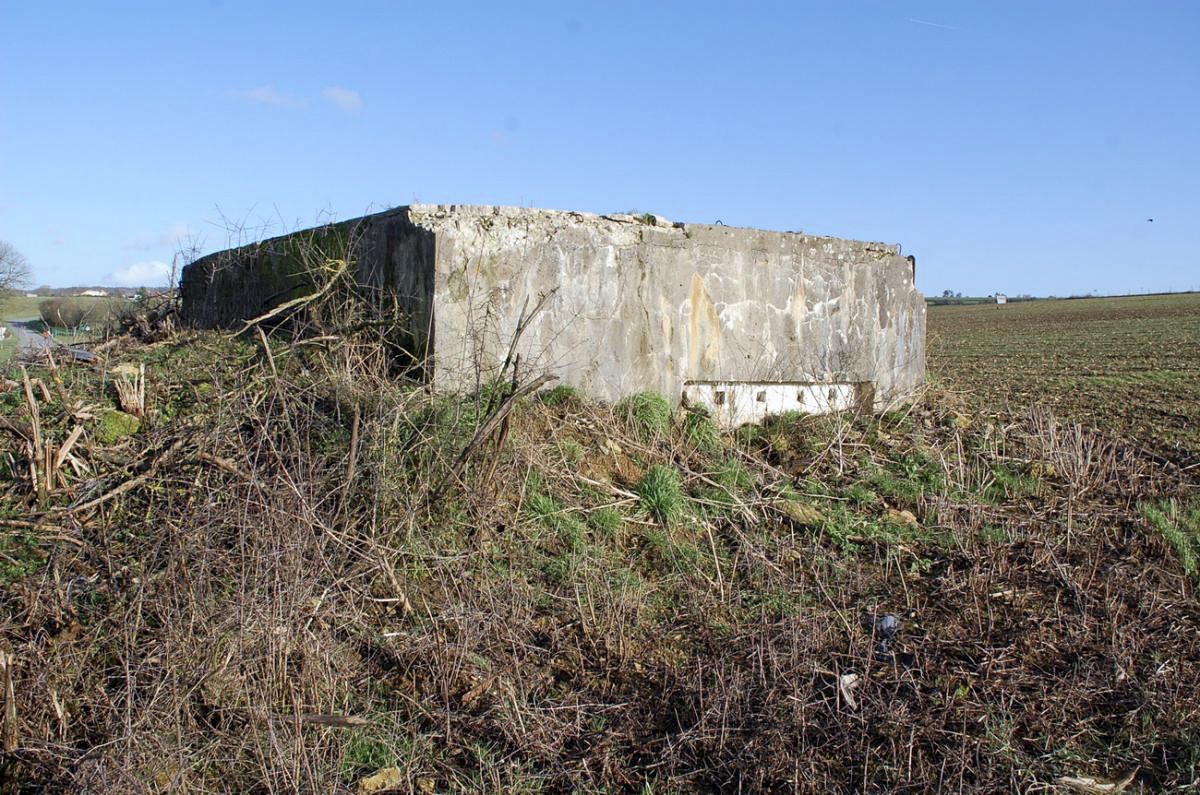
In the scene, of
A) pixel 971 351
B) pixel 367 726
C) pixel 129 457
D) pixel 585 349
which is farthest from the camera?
pixel 971 351

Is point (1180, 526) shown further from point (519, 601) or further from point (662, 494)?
point (519, 601)

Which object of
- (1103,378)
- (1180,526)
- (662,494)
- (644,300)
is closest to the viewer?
(662,494)

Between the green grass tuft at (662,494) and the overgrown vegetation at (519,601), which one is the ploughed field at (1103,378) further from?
the green grass tuft at (662,494)

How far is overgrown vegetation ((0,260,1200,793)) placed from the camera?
11.6 ft

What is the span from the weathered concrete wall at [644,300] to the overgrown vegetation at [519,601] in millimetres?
370

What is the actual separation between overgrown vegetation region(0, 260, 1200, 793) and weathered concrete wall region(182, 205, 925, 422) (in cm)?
37

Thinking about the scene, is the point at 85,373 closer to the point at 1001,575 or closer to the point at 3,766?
the point at 3,766

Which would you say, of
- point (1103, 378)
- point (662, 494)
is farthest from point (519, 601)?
point (1103, 378)

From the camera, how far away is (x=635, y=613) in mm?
4516

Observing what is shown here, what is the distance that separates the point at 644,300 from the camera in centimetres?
652

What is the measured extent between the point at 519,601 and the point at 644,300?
2716 millimetres

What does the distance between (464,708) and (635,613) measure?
1008mm

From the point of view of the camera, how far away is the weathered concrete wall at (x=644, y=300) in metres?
5.84

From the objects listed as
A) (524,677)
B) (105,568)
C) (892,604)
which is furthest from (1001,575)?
(105,568)
